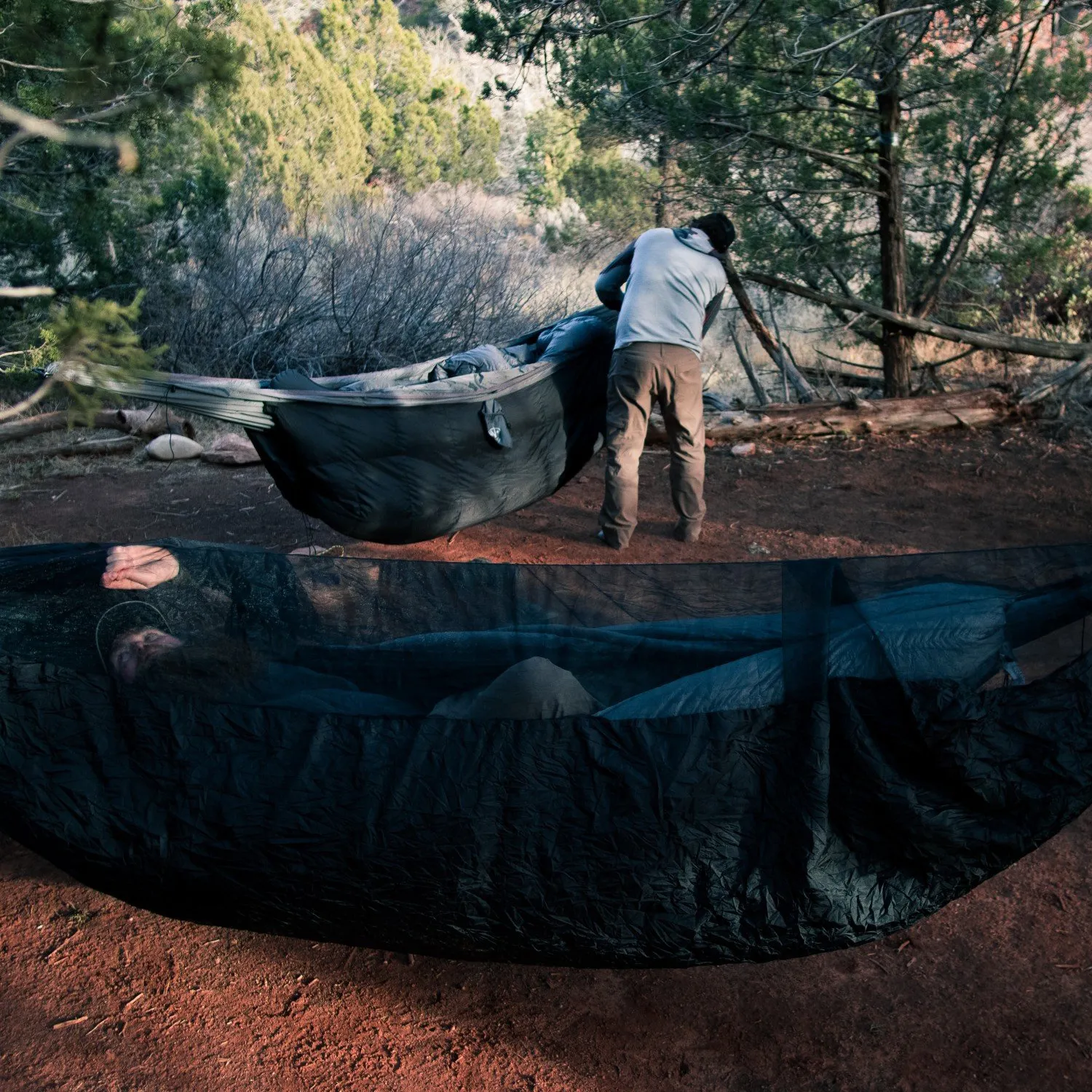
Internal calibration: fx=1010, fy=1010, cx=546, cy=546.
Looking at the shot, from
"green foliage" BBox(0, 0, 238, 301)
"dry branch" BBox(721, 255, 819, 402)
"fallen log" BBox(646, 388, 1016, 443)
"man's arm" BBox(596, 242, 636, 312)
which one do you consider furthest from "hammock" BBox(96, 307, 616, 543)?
"dry branch" BBox(721, 255, 819, 402)

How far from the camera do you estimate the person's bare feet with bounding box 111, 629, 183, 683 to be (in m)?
1.80

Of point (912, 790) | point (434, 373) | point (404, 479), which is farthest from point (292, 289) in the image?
point (912, 790)

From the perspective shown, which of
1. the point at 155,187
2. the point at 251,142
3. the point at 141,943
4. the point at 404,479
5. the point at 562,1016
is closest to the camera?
the point at 562,1016

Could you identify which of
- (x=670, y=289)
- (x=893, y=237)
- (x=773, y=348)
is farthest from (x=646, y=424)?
(x=773, y=348)

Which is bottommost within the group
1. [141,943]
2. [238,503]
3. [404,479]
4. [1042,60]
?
[238,503]

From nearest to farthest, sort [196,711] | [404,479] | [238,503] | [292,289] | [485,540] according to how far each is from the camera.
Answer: [196,711]
[404,479]
[485,540]
[238,503]
[292,289]

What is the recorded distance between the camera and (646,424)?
163 inches

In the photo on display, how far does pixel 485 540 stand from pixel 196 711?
277cm

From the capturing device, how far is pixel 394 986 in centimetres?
195

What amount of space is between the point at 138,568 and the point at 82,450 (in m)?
4.37

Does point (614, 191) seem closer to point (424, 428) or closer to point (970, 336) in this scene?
point (970, 336)

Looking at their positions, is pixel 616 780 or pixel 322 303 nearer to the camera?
pixel 616 780

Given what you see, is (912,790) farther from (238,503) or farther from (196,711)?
(238,503)

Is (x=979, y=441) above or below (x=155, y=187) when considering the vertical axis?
below
